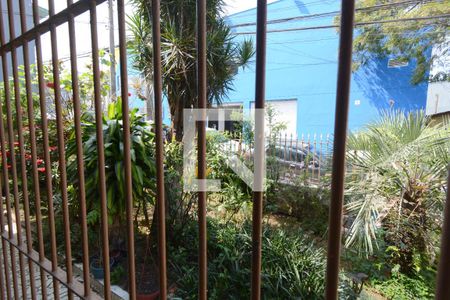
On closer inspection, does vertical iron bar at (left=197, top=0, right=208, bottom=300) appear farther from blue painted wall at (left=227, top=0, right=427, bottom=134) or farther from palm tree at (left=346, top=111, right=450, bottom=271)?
blue painted wall at (left=227, top=0, right=427, bottom=134)

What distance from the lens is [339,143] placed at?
380 mm

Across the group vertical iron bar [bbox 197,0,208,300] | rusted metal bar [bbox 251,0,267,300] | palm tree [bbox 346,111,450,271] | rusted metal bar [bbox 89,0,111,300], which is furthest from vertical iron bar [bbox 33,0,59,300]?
palm tree [bbox 346,111,450,271]

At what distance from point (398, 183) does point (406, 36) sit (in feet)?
17.4

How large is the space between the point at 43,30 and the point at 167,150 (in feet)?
7.72

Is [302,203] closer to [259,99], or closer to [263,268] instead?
[263,268]

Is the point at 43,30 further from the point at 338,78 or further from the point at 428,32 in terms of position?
the point at 428,32

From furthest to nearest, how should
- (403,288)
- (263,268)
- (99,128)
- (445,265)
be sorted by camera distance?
(403,288) < (263,268) < (99,128) < (445,265)

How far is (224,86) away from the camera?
148 inches

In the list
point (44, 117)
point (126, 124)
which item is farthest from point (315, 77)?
point (126, 124)

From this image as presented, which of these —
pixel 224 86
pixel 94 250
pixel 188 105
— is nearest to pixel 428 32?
pixel 224 86

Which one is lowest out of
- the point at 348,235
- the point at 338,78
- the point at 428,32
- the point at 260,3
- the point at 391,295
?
the point at 391,295

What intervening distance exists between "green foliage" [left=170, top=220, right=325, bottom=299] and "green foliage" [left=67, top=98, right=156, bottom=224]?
71 centimetres

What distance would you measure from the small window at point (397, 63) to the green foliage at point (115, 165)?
7124mm

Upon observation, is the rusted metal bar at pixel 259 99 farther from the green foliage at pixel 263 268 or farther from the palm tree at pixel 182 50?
the palm tree at pixel 182 50
